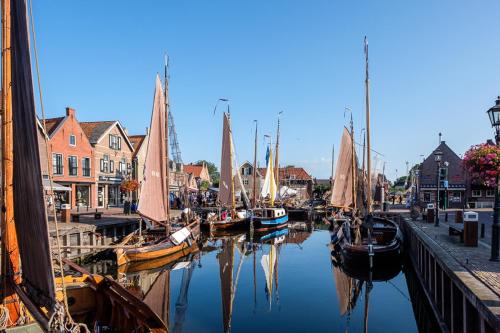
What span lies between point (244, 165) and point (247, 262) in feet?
207

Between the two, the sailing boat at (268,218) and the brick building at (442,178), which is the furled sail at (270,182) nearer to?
the sailing boat at (268,218)

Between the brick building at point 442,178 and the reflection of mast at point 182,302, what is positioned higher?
the brick building at point 442,178

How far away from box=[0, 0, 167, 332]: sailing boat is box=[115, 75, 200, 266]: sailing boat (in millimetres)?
13856

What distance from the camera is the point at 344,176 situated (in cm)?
3198

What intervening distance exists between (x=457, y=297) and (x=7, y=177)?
10624mm

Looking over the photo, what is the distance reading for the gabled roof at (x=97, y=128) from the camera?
1844 inches

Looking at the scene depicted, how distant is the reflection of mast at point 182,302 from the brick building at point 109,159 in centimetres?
2861

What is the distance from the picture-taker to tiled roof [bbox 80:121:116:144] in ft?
154

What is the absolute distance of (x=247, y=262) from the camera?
979 inches

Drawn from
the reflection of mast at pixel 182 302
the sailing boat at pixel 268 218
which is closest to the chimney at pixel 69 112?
the sailing boat at pixel 268 218

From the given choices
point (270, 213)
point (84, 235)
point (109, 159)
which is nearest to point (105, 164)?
point (109, 159)

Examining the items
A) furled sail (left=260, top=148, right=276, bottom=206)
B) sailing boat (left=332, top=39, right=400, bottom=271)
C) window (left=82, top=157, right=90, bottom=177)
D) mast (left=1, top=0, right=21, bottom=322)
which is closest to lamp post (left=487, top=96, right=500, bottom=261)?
sailing boat (left=332, top=39, right=400, bottom=271)

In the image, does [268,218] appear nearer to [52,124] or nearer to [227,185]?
[227,185]

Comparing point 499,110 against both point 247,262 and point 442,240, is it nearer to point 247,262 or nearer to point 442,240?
point 442,240
